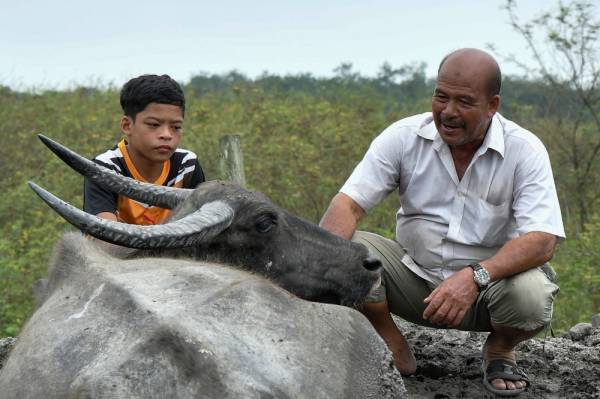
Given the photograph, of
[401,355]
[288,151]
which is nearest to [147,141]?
[401,355]

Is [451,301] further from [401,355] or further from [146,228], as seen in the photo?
[146,228]

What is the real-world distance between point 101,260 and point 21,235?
6.52m

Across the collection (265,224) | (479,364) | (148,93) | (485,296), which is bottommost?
(479,364)

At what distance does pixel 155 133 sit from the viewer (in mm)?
5973

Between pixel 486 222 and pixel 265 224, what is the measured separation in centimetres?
140

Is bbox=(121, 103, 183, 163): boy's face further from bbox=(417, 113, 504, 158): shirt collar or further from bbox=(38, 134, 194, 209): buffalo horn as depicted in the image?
bbox=(417, 113, 504, 158): shirt collar

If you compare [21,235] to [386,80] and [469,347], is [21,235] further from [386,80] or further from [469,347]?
[386,80]

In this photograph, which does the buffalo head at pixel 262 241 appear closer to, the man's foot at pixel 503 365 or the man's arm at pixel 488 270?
the man's arm at pixel 488 270

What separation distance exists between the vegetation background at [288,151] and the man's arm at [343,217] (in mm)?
3295

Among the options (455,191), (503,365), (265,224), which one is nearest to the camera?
(265,224)

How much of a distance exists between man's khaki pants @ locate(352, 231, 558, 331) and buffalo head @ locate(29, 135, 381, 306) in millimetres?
536

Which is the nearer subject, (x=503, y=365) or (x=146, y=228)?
(x=146, y=228)

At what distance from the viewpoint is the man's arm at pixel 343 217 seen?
5770 mm

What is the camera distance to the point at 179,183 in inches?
246
